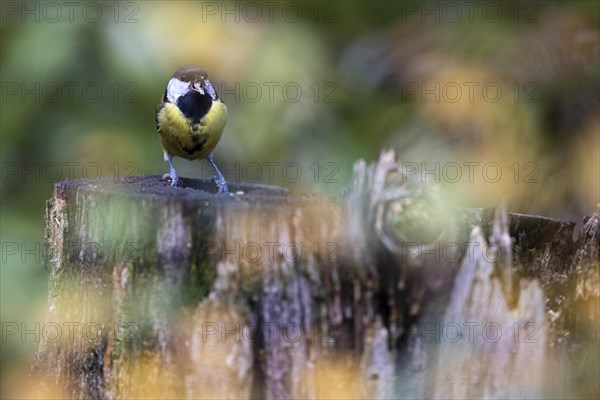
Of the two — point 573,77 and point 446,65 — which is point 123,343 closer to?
point 446,65

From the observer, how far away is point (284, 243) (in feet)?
5.58

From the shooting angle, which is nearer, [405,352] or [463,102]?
[405,352]

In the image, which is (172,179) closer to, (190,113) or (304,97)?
(190,113)

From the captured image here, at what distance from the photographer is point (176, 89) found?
268 cm

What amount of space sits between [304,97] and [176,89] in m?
0.51

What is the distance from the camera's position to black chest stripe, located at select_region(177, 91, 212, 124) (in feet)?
8.69

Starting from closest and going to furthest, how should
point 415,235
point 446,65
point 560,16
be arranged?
point 415,235
point 446,65
point 560,16

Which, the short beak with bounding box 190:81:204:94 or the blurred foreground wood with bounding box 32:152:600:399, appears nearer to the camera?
the blurred foreground wood with bounding box 32:152:600:399

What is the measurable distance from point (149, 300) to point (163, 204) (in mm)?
184

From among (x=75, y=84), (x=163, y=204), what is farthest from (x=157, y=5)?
(x=163, y=204)

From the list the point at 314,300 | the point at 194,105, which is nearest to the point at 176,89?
the point at 194,105

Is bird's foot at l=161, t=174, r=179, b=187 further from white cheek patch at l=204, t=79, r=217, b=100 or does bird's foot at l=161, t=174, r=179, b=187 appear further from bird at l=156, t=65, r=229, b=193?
white cheek patch at l=204, t=79, r=217, b=100

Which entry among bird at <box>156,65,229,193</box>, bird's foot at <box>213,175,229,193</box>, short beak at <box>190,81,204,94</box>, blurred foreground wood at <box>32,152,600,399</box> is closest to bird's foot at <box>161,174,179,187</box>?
bird's foot at <box>213,175,229,193</box>

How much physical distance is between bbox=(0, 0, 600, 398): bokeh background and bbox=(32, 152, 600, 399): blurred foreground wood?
0.87 meters
